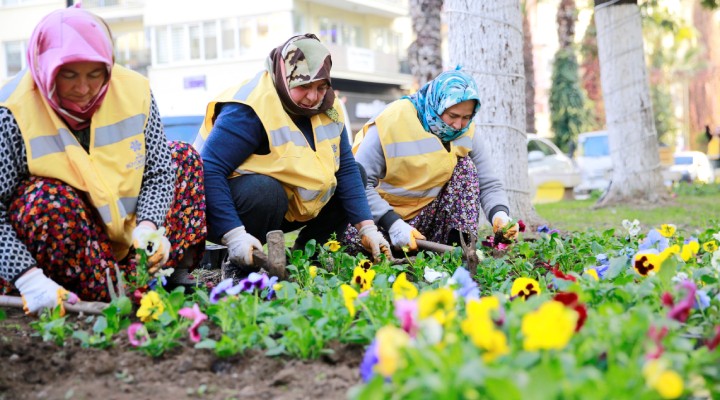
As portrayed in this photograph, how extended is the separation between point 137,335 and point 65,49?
3.19ft

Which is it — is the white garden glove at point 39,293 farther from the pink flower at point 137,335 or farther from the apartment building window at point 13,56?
the apartment building window at point 13,56

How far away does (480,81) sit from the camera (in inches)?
240

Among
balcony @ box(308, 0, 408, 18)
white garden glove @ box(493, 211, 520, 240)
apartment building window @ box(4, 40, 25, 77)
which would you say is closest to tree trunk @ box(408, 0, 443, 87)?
white garden glove @ box(493, 211, 520, 240)

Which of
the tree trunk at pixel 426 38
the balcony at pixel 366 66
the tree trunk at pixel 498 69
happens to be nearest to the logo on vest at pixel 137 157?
the tree trunk at pixel 498 69

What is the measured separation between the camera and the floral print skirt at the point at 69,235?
2.82 meters

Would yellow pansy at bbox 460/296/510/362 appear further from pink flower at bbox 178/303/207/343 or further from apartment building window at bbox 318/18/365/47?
apartment building window at bbox 318/18/365/47

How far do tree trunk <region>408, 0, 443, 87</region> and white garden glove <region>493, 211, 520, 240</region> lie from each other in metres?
11.5

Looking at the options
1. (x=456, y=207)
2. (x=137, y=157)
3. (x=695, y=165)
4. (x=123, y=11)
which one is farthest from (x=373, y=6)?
(x=137, y=157)

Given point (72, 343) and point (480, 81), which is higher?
point (480, 81)

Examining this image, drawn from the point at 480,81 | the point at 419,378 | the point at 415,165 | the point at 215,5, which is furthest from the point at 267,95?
the point at 215,5

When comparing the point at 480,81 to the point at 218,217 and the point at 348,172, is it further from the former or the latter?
the point at 218,217

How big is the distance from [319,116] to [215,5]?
85.1 ft

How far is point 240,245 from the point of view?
11.0 ft

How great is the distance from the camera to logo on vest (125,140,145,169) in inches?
121
